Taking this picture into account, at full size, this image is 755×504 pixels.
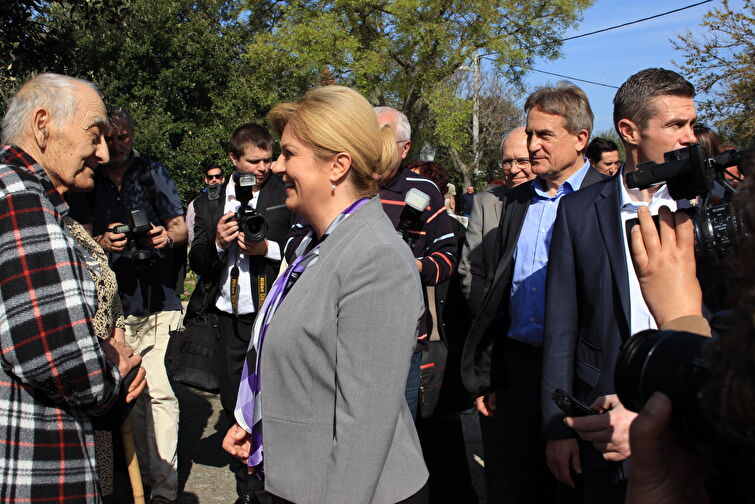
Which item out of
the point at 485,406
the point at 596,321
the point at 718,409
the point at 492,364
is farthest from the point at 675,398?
the point at 485,406

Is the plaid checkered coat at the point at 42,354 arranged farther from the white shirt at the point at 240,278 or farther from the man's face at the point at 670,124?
the man's face at the point at 670,124

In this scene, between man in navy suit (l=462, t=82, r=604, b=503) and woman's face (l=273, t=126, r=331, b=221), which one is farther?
man in navy suit (l=462, t=82, r=604, b=503)

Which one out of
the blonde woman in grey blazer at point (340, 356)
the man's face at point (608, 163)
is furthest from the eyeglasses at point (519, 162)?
the blonde woman in grey blazer at point (340, 356)

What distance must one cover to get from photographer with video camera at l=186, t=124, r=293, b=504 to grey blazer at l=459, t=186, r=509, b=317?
1.17 meters

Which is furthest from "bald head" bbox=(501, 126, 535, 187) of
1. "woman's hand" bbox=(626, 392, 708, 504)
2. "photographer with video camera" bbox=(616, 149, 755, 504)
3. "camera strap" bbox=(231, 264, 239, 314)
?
"woman's hand" bbox=(626, 392, 708, 504)

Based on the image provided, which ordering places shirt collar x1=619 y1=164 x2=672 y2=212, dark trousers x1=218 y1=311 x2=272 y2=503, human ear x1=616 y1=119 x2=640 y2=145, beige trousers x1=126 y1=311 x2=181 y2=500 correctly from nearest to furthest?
shirt collar x1=619 y1=164 x2=672 y2=212 → human ear x1=616 y1=119 x2=640 y2=145 → dark trousers x1=218 y1=311 x2=272 y2=503 → beige trousers x1=126 y1=311 x2=181 y2=500

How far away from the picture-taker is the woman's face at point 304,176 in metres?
2.07

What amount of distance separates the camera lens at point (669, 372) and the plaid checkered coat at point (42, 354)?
5.25 ft

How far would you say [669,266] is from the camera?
1.31 m

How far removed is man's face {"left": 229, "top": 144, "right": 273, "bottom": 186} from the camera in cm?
412

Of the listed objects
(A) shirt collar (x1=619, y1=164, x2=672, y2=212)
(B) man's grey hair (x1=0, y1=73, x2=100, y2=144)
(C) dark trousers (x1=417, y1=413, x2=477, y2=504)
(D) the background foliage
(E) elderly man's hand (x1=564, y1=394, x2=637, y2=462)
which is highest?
(D) the background foliage

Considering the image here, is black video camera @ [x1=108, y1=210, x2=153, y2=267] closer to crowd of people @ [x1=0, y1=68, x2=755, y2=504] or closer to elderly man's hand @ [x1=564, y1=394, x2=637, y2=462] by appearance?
crowd of people @ [x1=0, y1=68, x2=755, y2=504]

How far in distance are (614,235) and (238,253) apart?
233 centimetres

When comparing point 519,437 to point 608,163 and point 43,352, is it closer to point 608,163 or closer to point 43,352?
point 43,352
